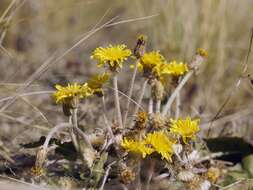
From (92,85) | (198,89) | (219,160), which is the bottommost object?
(219,160)

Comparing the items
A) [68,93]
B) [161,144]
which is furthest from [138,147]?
[68,93]

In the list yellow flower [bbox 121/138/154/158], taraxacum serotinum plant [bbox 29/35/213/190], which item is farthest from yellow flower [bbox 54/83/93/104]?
yellow flower [bbox 121/138/154/158]

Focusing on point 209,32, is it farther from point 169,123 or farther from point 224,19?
point 169,123

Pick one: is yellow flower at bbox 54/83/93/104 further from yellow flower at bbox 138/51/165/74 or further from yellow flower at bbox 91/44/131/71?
yellow flower at bbox 138/51/165/74

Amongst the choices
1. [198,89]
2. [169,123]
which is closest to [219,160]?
[169,123]

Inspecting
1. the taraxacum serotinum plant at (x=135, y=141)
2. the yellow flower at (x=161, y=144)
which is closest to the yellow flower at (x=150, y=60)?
the taraxacum serotinum plant at (x=135, y=141)
